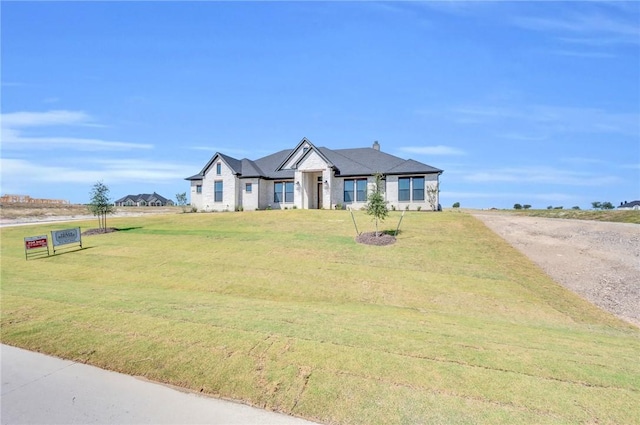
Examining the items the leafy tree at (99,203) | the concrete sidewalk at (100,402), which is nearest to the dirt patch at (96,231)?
the leafy tree at (99,203)

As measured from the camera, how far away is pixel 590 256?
17.6m

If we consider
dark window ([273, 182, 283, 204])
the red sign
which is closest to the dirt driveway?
dark window ([273, 182, 283, 204])

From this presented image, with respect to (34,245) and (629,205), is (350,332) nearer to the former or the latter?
(34,245)

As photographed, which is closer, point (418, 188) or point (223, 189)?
point (418, 188)

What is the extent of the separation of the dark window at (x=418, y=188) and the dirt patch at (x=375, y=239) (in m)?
15.2

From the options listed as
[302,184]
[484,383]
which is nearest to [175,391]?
[484,383]

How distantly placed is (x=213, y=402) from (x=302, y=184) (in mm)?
34399

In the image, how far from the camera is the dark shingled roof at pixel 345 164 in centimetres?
3653

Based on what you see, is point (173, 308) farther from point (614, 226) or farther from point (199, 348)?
point (614, 226)

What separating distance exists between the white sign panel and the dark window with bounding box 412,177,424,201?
98.6ft

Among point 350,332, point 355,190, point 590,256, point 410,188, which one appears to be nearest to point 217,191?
point 355,190

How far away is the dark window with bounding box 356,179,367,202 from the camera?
37.1 meters

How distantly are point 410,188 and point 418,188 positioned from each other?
2.73 ft

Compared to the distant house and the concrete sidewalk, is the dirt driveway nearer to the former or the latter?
the concrete sidewalk
